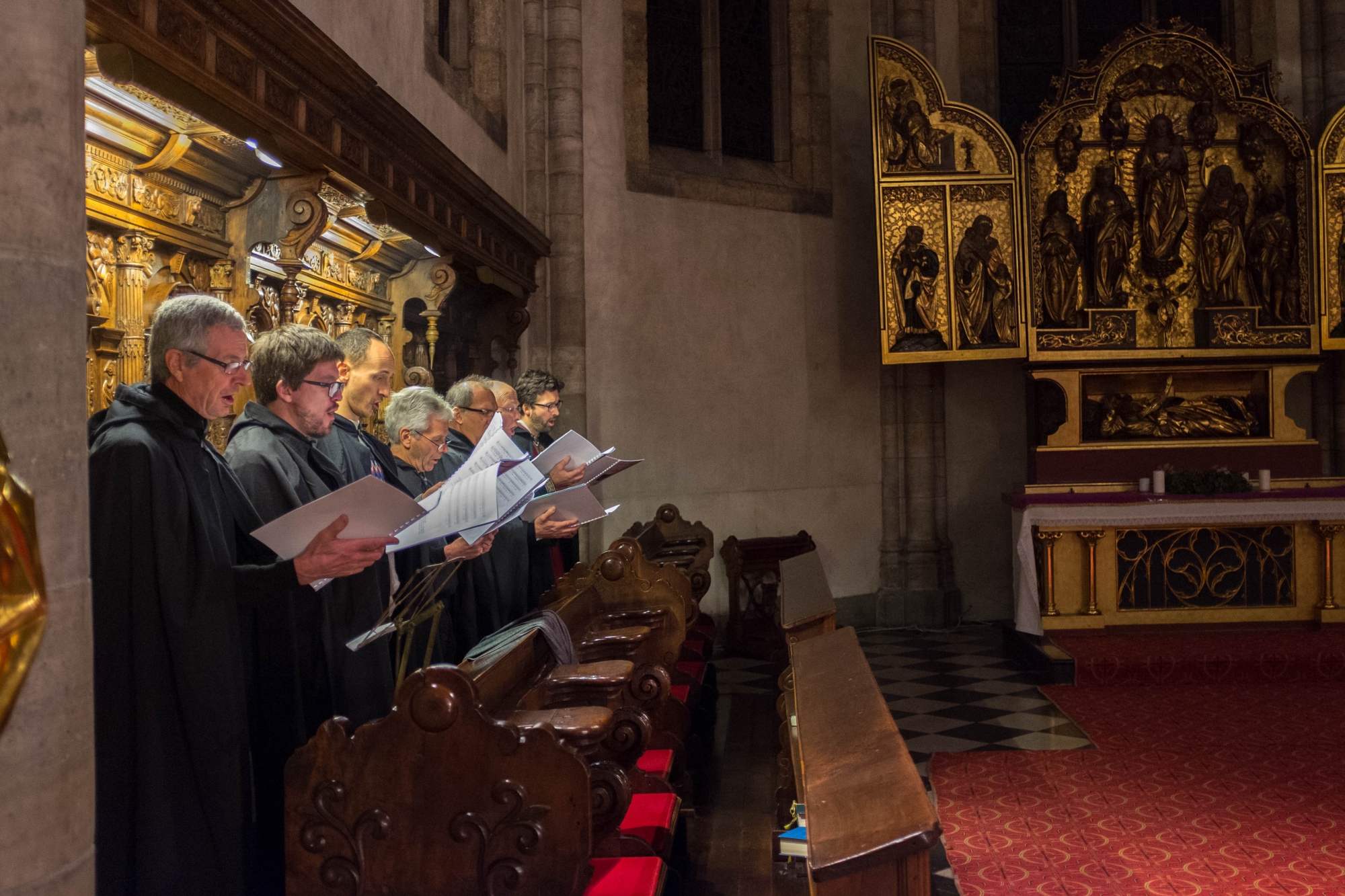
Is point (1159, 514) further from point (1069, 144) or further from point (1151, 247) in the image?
point (1069, 144)

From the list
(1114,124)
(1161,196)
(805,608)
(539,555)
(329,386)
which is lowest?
(805,608)

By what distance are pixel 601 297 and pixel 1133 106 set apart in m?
4.03

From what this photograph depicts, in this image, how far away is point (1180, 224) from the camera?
8.27 m

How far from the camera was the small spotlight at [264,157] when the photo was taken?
3.29 meters

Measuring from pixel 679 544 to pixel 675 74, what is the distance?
14.4 feet

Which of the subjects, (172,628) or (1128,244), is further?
(1128,244)

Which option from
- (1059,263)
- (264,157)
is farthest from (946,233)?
(264,157)

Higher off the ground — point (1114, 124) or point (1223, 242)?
point (1114, 124)

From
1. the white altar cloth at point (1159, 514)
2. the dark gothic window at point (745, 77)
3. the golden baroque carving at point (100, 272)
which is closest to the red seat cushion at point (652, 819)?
the golden baroque carving at point (100, 272)

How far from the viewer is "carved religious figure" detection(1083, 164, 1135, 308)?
8.25m

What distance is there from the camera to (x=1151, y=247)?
27.2 feet

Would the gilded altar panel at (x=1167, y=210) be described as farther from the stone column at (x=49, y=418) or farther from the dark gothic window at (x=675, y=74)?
the stone column at (x=49, y=418)

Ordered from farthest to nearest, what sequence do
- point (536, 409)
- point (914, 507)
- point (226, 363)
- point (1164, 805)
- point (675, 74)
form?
1. point (914, 507)
2. point (675, 74)
3. point (536, 409)
4. point (1164, 805)
5. point (226, 363)

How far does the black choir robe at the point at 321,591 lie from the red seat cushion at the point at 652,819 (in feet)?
2.09
